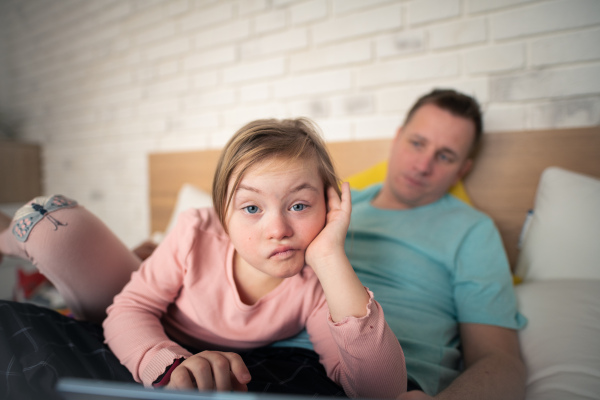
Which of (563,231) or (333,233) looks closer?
(333,233)

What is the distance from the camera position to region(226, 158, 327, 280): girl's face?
1.90ft

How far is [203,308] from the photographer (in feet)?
2.32

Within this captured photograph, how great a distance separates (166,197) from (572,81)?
6.19 feet

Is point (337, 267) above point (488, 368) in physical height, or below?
above

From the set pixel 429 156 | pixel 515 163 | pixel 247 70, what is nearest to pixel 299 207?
pixel 429 156

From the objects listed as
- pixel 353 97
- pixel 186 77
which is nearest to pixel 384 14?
pixel 353 97

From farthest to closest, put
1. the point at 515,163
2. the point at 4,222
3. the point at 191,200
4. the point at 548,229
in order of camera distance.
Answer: the point at 191,200 < the point at 515,163 < the point at 548,229 < the point at 4,222

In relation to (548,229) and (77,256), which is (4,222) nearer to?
(77,256)

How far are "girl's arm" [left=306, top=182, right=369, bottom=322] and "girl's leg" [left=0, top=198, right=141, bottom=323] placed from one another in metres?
0.48

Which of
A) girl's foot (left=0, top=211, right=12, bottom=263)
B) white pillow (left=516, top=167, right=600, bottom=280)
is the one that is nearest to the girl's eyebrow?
girl's foot (left=0, top=211, right=12, bottom=263)

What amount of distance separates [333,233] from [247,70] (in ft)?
4.51

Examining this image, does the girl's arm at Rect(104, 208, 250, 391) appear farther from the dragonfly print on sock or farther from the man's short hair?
the man's short hair

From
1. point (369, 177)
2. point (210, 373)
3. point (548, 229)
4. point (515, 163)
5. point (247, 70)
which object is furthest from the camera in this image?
point (247, 70)

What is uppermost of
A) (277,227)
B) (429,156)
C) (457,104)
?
(457,104)
